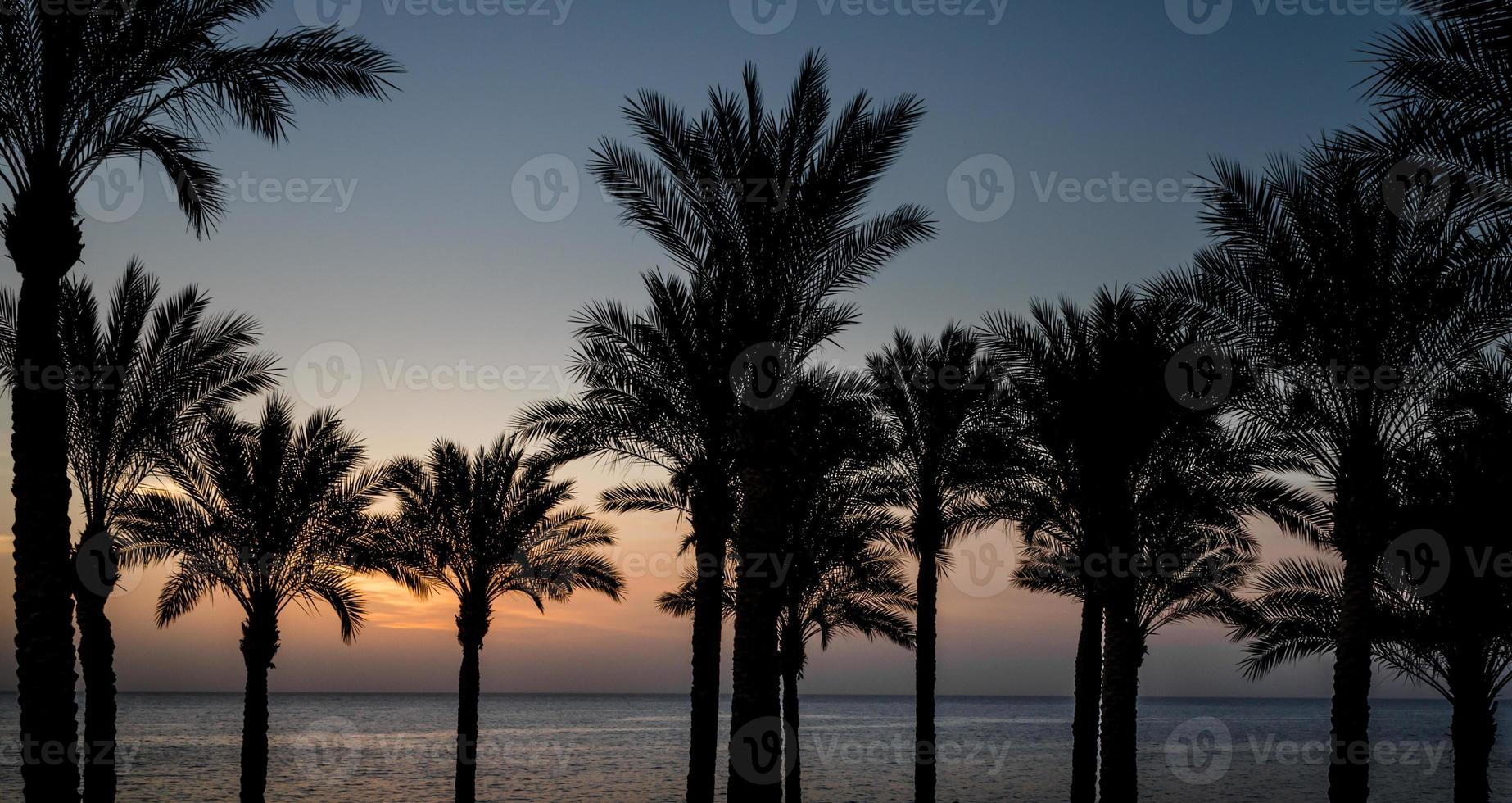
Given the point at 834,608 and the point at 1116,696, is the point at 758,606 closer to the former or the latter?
the point at 1116,696

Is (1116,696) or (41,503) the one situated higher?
(41,503)

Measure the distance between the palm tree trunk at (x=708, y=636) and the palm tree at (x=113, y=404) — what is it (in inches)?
296

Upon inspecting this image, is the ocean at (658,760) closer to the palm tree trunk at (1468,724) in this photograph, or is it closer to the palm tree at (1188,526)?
the palm tree at (1188,526)

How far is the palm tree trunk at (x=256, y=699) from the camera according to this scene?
19.2m

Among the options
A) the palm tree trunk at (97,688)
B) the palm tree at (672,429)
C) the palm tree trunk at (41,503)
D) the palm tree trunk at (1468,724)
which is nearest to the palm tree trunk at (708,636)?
the palm tree at (672,429)

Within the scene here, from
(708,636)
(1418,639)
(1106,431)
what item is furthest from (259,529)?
(1418,639)

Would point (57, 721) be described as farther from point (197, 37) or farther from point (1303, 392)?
point (1303, 392)

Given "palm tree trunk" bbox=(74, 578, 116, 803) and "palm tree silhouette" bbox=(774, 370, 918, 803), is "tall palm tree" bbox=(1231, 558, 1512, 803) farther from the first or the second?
"palm tree trunk" bbox=(74, 578, 116, 803)

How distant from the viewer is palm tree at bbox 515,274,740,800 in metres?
17.7

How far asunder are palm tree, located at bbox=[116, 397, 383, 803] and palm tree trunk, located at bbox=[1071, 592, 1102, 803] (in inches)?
548

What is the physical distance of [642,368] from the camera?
1814cm

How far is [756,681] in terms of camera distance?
1445 centimetres

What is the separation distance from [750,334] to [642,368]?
3795 mm

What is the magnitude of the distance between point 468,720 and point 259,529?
5989 millimetres
